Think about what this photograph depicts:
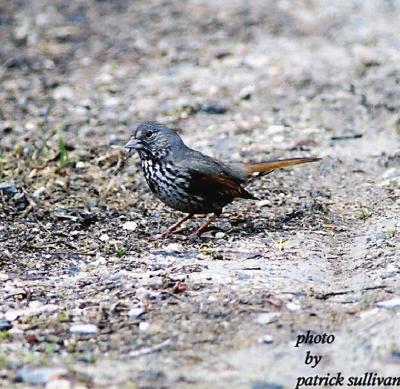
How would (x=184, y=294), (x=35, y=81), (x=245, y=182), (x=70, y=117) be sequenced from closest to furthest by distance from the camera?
(x=184, y=294) → (x=245, y=182) → (x=70, y=117) → (x=35, y=81)

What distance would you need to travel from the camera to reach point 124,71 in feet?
38.9

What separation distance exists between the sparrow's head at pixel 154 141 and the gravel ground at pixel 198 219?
536mm

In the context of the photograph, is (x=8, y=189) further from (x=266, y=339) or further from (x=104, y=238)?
(x=266, y=339)

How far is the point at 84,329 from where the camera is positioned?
5406 mm

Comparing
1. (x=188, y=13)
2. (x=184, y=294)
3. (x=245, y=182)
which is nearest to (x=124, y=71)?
(x=188, y=13)

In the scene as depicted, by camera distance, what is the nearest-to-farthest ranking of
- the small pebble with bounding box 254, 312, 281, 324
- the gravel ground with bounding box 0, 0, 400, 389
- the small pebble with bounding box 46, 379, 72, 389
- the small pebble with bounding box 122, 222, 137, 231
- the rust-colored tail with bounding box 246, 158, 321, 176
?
→ the small pebble with bounding box 46, 379, 72, 389, the gravel ground with bounding box 0, 0, 400, 389, the small pebble with bounding box 254, 312, 281, 324, the small pebble with bounding box 122, 222, 137, 231, the rust-colored tail with bounding box 246, 158, 321, 176

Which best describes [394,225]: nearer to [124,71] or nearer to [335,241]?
[335,241]

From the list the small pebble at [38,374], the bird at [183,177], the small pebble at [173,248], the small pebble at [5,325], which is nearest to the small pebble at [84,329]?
the small pebble at [5,325]

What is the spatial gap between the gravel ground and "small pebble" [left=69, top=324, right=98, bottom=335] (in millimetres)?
13

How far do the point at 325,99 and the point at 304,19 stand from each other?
3327mm

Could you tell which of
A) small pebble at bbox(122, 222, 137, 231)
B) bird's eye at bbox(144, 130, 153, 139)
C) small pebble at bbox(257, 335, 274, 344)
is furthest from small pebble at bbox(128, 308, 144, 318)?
bird's eye at bbox(144, 130, 153, 139)

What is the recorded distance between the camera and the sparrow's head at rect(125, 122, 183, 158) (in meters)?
7.45

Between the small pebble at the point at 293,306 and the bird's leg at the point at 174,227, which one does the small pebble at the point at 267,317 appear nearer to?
the small pebble at the point at 293,306

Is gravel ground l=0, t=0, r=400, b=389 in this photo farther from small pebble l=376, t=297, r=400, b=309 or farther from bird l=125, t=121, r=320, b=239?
bird l=125, t=121, r=320, b=239
